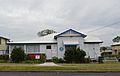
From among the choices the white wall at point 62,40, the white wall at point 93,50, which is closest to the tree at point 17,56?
the white wall at point 62,40

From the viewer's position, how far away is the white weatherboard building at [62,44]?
5044 cm

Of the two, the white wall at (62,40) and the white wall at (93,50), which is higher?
the white wall at (62,40)

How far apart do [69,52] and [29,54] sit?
8930mm

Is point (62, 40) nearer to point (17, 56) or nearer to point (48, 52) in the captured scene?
point (48, 52)

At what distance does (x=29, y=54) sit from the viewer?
50.1 metres

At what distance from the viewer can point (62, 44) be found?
5050cm

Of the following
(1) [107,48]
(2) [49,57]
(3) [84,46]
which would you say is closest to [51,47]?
(2) [49,57]

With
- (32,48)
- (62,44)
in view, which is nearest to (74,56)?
(62,44)

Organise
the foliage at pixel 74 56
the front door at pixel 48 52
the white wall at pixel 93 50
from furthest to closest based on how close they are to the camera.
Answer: the front door at pixel 48 52
the white wall at pixel 93 50
the foliage at pixel 74 56

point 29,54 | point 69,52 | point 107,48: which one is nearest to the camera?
point 69,52

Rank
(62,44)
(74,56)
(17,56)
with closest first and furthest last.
Result: (74,56)
(17,56)
(62,44)

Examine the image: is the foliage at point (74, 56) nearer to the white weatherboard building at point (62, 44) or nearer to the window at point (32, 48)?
the white weatherboard building at point (62, 44)

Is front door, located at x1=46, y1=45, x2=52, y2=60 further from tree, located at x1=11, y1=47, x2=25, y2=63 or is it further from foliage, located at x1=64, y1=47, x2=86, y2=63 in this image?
foliage, located at x1=64, y1=47, x2=86, y2=63

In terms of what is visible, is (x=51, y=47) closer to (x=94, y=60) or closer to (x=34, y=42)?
(x=34, y=42)
